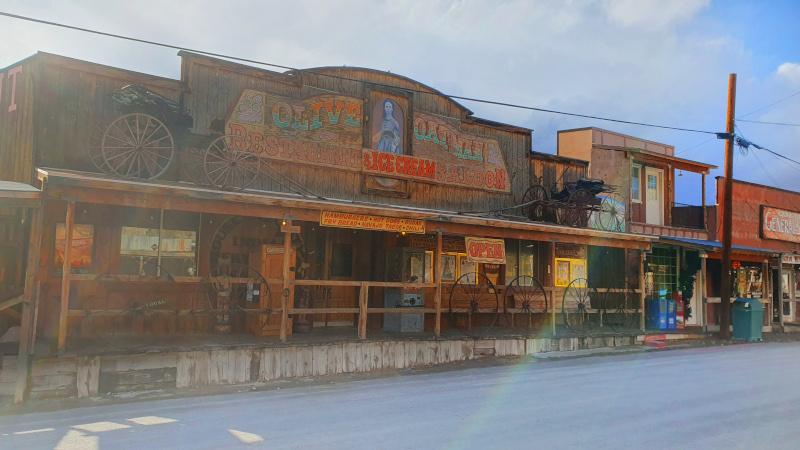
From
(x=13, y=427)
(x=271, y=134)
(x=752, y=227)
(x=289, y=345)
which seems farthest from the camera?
(x=752, y=227)

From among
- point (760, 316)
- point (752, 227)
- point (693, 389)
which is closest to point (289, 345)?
point (693, 389)

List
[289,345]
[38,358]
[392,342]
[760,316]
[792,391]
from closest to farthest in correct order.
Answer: [38,358]
[792,391]
[289,345]
[392,342]
[760,316]

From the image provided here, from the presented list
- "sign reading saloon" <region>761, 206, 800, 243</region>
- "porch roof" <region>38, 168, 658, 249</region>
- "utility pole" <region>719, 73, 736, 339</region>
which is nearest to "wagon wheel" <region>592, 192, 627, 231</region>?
"utility pole" <region>719, 73, 736, 339</region>

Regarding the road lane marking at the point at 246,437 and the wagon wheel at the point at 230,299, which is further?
the wagon wheel at the point at 230,299

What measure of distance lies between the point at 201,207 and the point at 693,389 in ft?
27.2

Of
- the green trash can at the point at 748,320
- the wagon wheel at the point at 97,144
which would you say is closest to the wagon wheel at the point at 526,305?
the green trash can at the point at 748,320

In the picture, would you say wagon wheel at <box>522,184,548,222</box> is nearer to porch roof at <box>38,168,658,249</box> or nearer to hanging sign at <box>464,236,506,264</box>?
porch roof at <box>38,168,658,249</box>

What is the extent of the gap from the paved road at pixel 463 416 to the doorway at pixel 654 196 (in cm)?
1138

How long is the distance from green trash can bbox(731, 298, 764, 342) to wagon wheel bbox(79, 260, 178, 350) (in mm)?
16545

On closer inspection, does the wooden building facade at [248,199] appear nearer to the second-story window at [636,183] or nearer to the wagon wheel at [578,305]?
the wagon wheel at [578,305]

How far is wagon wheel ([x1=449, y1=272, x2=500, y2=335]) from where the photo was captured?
1505 cm

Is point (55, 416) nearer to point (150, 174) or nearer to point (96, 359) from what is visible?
point (96, 359)

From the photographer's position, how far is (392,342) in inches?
479

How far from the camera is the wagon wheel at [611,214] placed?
19.9 meters
